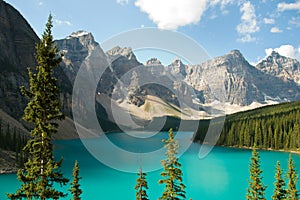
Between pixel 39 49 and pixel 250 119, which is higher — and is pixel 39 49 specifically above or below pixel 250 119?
below

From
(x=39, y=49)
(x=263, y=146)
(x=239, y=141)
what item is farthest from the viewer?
(x=239, y=141)

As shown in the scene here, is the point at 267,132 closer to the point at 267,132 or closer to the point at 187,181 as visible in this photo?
the point at 267,132

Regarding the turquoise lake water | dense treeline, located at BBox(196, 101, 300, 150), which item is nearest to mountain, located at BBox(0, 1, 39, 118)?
the turquoise lake water

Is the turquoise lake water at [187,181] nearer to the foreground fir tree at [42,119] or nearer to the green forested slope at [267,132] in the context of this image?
the foreground fir tree at [42,119]

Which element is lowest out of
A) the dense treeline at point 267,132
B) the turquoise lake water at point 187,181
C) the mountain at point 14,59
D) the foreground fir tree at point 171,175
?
the foreground fir tree at point 171,175

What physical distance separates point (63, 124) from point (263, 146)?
99.3 m

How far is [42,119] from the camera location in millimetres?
12086

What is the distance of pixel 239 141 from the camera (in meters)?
109

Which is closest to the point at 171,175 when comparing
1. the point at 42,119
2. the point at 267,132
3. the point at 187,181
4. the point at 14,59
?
the point at 42,119

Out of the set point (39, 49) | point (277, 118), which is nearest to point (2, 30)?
point (277, 118)

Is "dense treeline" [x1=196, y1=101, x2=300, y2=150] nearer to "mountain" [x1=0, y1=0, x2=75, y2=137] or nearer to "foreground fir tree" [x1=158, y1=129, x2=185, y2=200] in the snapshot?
"mountain" [x1=0, y1=0, x2=75, y2=137]

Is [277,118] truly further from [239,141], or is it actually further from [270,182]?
[270,182]

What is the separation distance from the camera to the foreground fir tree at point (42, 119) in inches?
462

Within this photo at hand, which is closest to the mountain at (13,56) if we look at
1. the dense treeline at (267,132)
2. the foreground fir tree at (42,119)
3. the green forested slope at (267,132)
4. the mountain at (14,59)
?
the mountain at (14,59)
